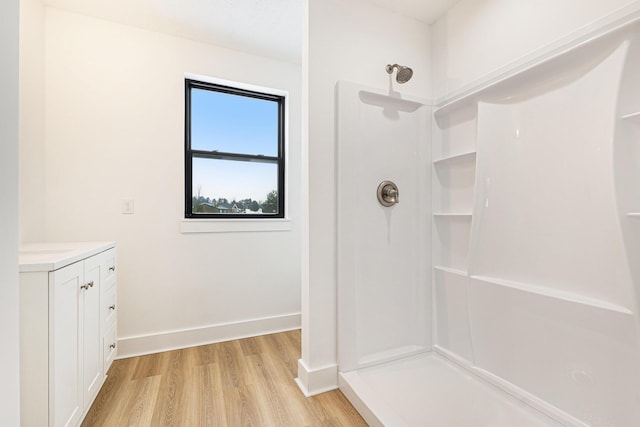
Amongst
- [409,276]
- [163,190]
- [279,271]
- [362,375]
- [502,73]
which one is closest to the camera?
[502,73]

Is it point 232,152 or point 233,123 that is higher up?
point 233,123

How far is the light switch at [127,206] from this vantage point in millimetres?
2080

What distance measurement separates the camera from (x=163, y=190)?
2.19 metres

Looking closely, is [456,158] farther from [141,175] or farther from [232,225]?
[141,175]

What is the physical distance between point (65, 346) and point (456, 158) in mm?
2332

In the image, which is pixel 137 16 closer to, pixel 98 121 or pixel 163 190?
pixel 98 121

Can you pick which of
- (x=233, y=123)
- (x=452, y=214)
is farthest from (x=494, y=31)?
(x=233, y=123)

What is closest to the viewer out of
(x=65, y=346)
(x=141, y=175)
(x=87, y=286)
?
(x=65, y=346)

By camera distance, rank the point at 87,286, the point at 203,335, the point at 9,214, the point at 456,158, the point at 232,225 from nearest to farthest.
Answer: the point at 9,214, the point at 87,286, the point at 456,158, the point at 203,335, the point at 232,225

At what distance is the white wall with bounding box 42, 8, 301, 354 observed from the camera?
1.95 metres

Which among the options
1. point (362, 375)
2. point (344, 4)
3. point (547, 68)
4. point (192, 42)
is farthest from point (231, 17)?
point (362, 375)

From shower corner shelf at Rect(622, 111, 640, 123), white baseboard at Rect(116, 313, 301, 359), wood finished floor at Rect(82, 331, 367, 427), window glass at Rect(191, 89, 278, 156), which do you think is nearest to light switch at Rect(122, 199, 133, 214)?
window glass at Rect(191, 89, 278, 156)

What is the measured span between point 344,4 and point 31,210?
239cm

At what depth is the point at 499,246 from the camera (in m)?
1.57
